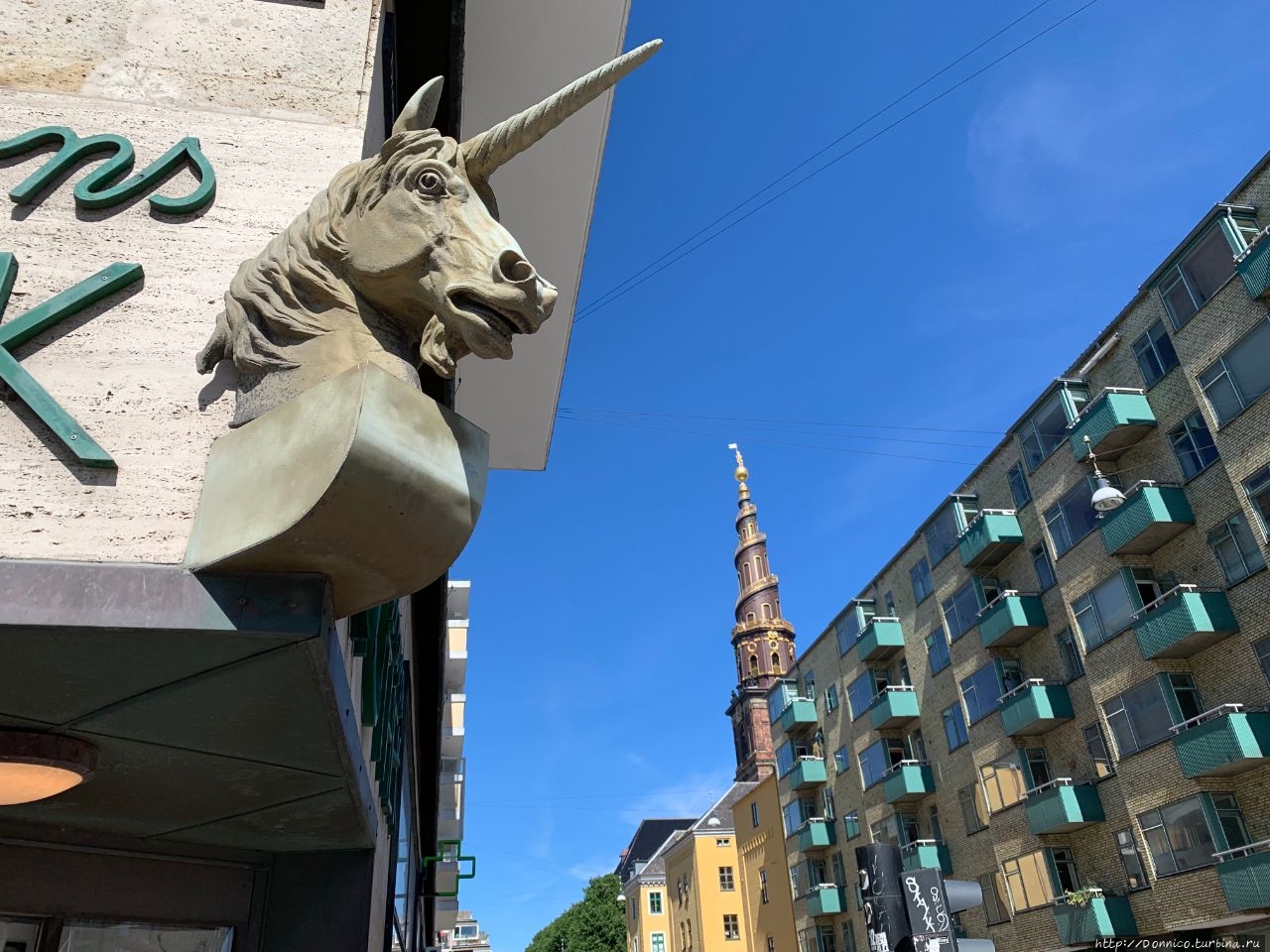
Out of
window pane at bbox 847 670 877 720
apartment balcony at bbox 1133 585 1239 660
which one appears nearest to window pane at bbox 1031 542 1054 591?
apartment balcony at bbox 1133 585 1239 660

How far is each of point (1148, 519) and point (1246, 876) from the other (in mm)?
8976

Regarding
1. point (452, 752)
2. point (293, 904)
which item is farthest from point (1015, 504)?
point (293, 904)

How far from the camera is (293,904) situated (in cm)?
386

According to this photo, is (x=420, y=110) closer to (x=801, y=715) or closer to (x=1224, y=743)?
(x=1224, y=743)

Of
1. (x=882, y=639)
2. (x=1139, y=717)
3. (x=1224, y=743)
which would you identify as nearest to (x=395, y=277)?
(x=1224, y=743)

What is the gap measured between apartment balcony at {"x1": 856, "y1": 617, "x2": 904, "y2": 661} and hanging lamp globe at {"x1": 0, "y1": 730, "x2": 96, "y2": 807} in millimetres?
38997

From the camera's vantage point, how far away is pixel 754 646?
328ft

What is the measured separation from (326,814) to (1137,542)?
26967 millimetres

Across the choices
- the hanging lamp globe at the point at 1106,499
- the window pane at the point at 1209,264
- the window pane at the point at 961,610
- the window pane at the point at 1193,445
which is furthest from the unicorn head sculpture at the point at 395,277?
the window pane at the point at 961,610

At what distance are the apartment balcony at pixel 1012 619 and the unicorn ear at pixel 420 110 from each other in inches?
1214

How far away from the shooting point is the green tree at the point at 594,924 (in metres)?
68.0

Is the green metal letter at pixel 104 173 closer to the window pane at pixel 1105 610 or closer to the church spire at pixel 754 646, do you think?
the window pane at pixel 1105 610

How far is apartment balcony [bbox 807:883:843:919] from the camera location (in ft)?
137

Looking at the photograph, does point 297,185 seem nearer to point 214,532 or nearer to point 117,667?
point 214,532
